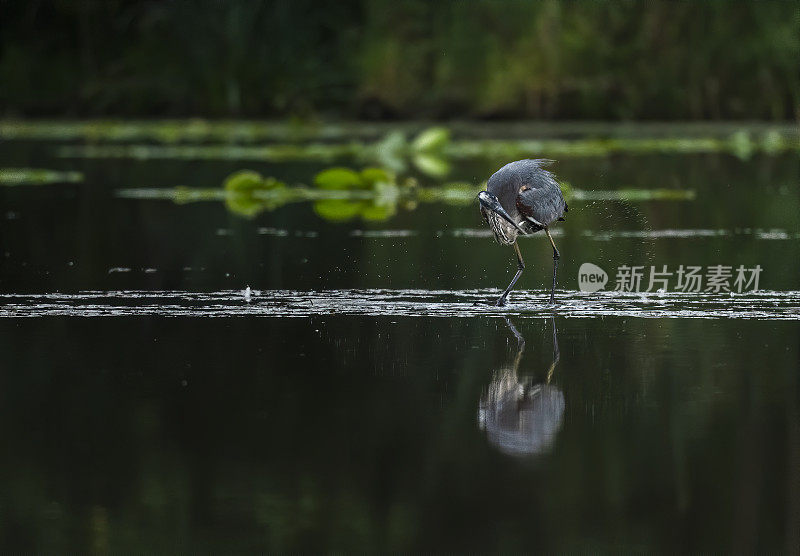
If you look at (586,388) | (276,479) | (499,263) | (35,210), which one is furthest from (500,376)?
(35,210)

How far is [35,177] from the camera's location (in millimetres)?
15742

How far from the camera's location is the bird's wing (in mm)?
6902

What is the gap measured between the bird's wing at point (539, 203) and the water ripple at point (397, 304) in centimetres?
40

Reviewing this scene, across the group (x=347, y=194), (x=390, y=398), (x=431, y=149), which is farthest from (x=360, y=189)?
(x=390, y=398)

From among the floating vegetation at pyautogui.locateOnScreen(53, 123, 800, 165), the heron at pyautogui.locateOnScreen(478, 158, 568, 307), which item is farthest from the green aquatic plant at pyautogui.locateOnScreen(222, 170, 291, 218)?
the heron at pyautogui.locateOnScreen(478, 158, 568, 307)

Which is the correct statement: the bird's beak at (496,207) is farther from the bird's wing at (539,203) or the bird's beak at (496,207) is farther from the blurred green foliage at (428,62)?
the blurred green foliage at (428,62)

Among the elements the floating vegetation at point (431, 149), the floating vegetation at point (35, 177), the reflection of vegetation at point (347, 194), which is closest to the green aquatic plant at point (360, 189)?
the reflection of vegetation at point (347, 194)

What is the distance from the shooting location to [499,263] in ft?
29.2

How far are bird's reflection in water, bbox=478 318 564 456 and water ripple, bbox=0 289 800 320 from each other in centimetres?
139

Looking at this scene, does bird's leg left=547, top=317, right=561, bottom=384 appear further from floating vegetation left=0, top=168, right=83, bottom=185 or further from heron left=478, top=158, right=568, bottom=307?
floating vegetation left=0, top=168, right=83, bottom=185

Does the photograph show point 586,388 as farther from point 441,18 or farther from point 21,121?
point 21,121

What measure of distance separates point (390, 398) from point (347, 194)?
363 inches

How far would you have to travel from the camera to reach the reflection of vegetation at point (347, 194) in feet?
43.4

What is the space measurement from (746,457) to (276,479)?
47.8 inches
